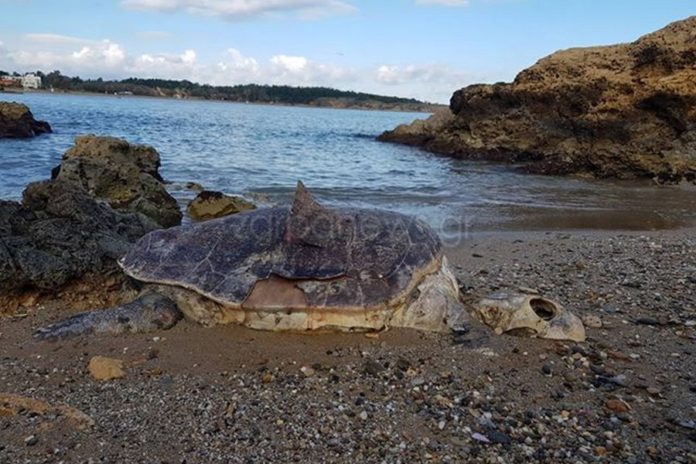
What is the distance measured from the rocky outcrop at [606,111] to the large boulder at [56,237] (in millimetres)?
17339

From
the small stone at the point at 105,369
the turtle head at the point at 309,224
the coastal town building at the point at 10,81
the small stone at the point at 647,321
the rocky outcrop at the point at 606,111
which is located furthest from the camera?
the coastal town building at the point at 10,81

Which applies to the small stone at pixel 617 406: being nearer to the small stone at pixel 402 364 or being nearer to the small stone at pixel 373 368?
the small stone at pixel 402 364

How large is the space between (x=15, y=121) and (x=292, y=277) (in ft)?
89.4

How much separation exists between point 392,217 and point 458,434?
2384 millimetres

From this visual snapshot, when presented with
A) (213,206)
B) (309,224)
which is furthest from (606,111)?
(309,224)

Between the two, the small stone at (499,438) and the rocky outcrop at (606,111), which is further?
the rocky outcrop at (606,111)

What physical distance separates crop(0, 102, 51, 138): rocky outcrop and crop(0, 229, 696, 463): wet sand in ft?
82.5

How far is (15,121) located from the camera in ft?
88.6

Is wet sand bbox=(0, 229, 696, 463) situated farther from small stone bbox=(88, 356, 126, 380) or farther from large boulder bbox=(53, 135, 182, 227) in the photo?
large boulder bbox=(53, 135, 182, 227)

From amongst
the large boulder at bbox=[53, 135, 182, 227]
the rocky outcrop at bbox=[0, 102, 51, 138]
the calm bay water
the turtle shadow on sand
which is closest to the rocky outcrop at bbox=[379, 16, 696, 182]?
the calm bay water

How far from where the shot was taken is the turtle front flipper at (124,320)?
473 centimetres

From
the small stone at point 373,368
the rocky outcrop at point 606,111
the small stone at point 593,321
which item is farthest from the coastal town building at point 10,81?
the small stone at point 593,321

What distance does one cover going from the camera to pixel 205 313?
501cm

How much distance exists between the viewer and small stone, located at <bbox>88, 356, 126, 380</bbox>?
4.17 meters
